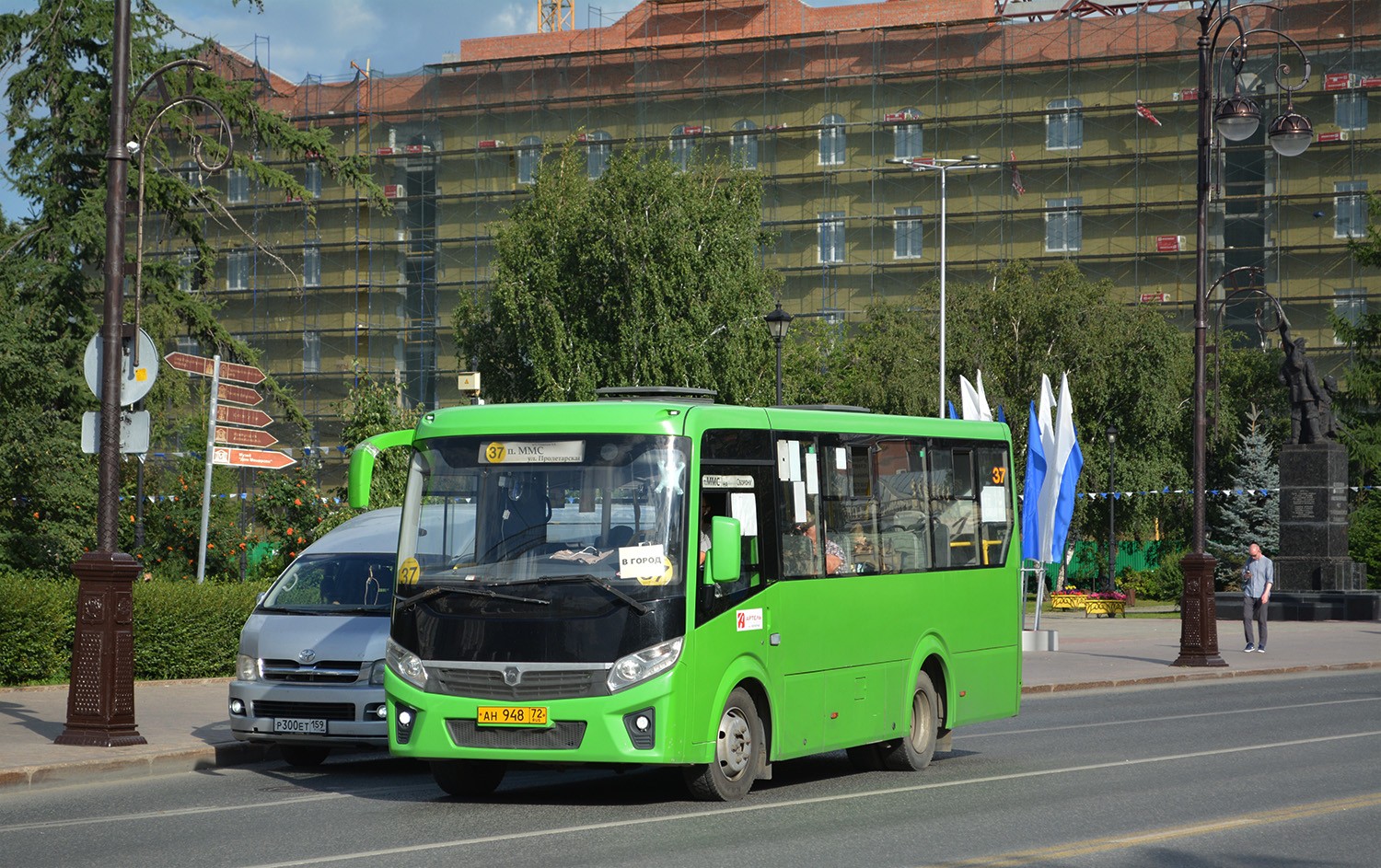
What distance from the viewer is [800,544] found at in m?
12.9

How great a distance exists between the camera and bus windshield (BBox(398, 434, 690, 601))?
1161 centimetres

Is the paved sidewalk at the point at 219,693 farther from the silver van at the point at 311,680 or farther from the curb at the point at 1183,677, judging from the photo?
the silver van at the point at 311,680

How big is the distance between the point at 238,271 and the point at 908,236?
30.8 metres

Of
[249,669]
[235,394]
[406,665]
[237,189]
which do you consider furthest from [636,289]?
[406,665]

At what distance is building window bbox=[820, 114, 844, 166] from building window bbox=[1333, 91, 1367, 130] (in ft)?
63.7

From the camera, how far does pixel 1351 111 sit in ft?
225

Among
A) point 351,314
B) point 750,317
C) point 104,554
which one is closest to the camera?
point 104,554

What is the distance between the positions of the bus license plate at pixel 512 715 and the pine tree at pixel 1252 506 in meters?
51.3

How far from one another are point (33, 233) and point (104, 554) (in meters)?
19.7

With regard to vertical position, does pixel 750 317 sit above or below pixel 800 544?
above

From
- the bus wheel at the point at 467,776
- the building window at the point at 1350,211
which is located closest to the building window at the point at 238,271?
the building window at the point at 1350,211

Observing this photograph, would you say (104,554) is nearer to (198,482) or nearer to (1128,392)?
(198,482)

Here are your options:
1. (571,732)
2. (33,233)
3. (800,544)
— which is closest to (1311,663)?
(800,544)

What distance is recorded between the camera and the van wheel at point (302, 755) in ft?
48.9
